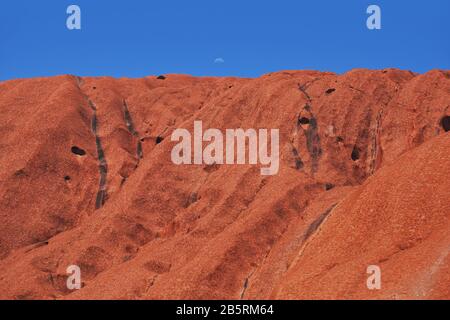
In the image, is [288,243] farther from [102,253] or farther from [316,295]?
[102,253]

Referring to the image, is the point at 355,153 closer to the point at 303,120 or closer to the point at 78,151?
the point at 303,120

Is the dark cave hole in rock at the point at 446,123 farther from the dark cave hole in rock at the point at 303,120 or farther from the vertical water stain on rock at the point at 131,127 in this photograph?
the vertical water stain on rock at the point at 131,127

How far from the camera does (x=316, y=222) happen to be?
112 feet

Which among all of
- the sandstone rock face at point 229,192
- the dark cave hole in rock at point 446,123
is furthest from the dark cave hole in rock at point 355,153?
the dark cave hole in rock at point 446,123

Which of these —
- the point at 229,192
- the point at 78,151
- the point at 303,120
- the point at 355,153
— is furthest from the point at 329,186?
the point at 78,151

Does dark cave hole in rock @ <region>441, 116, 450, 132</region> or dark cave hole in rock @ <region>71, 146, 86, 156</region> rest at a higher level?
dark cave hole in rock @ <region>441, 116, 450, 132</region>

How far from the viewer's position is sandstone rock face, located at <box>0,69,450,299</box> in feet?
93.6

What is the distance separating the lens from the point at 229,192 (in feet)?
130

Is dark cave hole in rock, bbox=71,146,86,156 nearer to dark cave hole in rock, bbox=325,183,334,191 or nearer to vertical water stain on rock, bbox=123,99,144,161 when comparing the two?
vertical water stain on rock, bbox=123,99,144,161

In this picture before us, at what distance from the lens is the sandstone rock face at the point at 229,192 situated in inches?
1123

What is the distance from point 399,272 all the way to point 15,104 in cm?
4042

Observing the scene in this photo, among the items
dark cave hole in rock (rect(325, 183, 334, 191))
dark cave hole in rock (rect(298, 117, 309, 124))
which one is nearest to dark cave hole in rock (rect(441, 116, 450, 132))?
dark cave hole in rock (rect(298, 117, 309, 124))

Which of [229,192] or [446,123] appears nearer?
[229,192]
